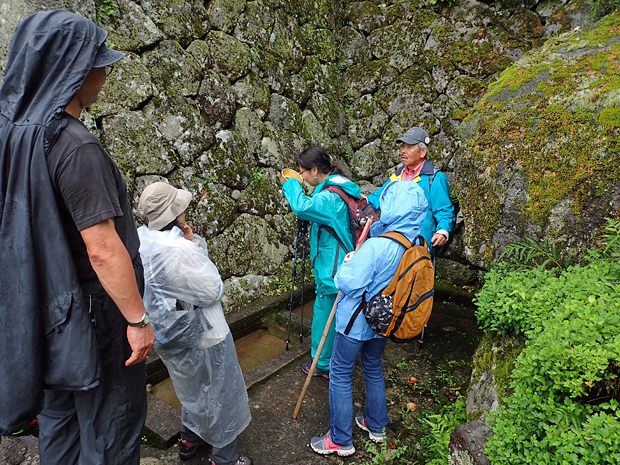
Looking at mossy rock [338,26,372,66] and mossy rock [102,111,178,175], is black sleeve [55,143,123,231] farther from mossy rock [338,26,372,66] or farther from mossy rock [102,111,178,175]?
mossy rock [338,26,372,66]

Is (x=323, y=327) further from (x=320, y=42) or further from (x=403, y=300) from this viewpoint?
(x=320, y=42)

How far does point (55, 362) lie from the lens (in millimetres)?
1507

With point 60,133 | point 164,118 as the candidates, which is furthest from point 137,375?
point 164,118

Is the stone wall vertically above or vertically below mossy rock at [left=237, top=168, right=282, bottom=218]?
above

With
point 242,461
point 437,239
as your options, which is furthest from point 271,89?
point 242,461

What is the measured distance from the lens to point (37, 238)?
58.2 inches

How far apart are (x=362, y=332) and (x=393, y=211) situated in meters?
0.84

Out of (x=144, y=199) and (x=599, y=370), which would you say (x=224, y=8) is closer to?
(x=144, y=199)

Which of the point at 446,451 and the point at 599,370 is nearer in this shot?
the point at 599,370

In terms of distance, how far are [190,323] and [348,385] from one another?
1.22 m

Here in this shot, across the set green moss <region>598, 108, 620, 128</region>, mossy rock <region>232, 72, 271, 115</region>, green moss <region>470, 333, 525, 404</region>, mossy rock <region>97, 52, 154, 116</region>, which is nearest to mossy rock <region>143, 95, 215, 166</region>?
mossy rock <region>97, 52, 154, 116</region>

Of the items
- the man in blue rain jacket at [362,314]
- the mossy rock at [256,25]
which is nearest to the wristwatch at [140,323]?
the man in blue rain jacket at [362,314]

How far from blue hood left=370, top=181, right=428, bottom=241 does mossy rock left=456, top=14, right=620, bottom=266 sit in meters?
1.19

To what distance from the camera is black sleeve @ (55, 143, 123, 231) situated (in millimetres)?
1444
